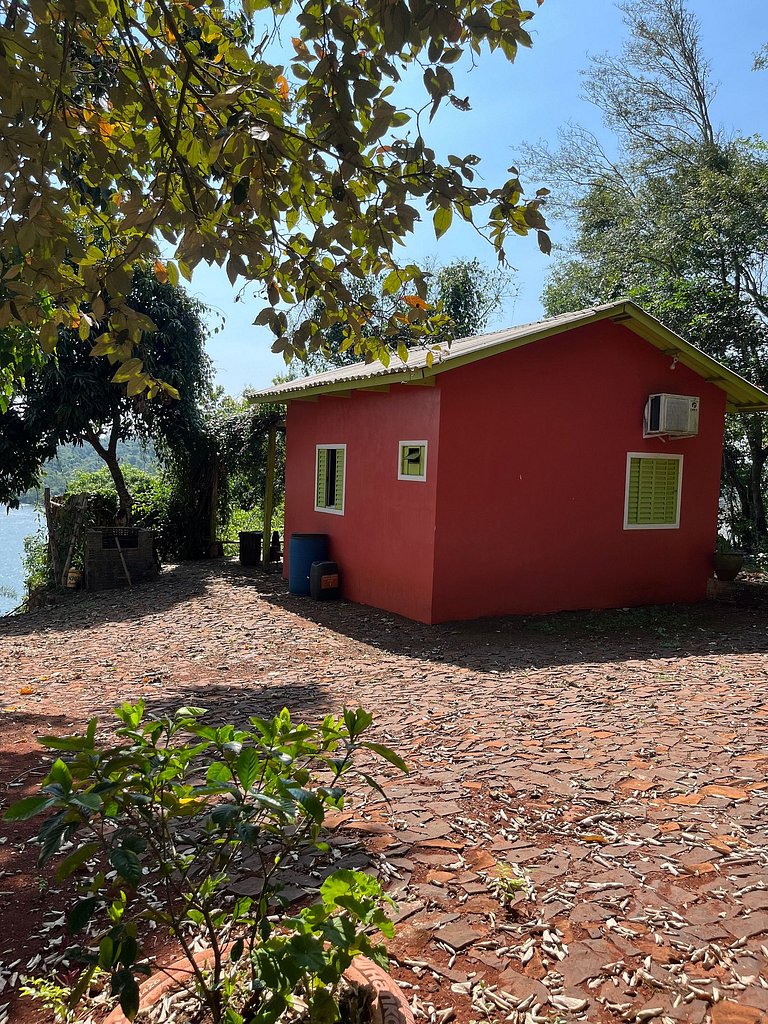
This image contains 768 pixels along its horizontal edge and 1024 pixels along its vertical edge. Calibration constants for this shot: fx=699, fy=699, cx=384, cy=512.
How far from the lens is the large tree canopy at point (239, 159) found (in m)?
2.39

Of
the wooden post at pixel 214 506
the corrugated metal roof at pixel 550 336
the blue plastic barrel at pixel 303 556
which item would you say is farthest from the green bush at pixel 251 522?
the corrugated metal roof at pixel 550 336

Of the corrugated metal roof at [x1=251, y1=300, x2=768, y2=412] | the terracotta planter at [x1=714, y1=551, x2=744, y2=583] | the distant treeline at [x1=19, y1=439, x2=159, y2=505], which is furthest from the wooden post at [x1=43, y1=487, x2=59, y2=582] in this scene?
the terracotta planter at [x1=714, y1=551, x2=744, y2=583]

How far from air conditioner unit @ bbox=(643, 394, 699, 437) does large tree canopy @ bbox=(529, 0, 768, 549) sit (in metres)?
5.80

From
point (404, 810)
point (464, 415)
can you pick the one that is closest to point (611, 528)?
point (464, 415)

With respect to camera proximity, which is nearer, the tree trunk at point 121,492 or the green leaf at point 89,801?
the green leaf at point 89,801

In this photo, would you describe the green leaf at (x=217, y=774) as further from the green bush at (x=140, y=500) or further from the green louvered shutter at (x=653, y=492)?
the green bush at (x=140, y=500)

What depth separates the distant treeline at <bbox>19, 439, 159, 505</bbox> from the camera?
16.2 metres

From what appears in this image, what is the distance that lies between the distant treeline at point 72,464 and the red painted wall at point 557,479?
395 inches

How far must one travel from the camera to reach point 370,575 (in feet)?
33.9

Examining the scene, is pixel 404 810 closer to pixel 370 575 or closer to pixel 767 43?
pixel 370 575

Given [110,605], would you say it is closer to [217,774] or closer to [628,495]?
[628,495]

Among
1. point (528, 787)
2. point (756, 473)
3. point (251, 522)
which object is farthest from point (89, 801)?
point (251, 522)

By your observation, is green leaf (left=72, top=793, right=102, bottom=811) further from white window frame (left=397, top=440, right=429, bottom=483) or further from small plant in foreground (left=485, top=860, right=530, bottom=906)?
white window frame (left=397, top=440, right=429, bottom=483)

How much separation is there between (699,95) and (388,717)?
65.5 ft
